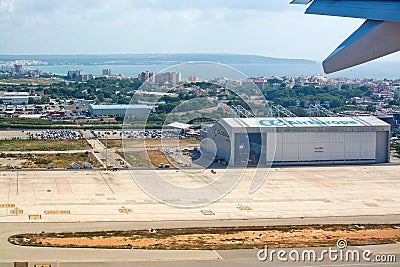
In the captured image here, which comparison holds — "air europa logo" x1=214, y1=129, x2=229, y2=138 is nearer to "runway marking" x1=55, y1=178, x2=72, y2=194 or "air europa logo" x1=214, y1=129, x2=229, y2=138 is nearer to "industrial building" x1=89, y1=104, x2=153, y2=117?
"runway marking" x1=55, y1=178, x2=72, y2=194

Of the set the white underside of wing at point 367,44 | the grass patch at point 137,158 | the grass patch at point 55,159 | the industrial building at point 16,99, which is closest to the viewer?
the white underside of wing at point 367,44

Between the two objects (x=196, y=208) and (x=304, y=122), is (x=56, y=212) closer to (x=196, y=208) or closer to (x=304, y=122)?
(x=196, y=208)

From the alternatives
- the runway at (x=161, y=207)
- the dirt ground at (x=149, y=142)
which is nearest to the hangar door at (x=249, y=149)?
the runway at (x=161, y=207)

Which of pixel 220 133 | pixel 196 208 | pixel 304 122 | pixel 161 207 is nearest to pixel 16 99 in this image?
pixel 220 133

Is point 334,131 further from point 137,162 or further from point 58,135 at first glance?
point 58,135

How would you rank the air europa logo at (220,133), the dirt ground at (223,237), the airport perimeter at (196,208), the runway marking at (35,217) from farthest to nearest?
the air europa logo at (220,133)
the airport perimeter at (196,208)
the runway marking at (35,217)
the dirt ground at (223,237)

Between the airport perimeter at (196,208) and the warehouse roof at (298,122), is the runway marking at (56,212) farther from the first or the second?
the warehouse roof at (298,122)

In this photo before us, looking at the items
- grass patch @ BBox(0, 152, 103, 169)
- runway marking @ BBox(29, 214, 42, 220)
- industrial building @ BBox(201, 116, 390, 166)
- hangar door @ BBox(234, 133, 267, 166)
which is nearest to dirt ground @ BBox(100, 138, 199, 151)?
grass patch @ BBox(0, 152, 103, 169)
